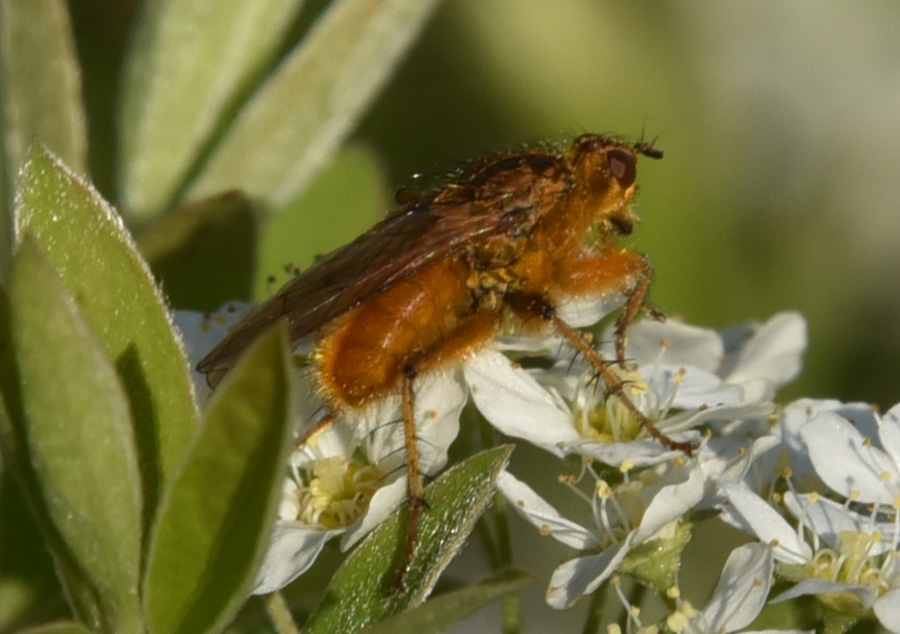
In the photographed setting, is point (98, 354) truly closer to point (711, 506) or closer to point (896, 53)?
point (711, 506)

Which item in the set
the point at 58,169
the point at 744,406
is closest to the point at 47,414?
the point at 58,169

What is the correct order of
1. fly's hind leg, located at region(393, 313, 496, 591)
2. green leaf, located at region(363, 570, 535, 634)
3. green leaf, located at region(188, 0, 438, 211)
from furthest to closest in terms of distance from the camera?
green leaf, located at region(188, 0, 438, 211) → fly's hind leg, located at region(393, 313, 496, 591) → green leaf, located at region(363, 570, 535, 634)

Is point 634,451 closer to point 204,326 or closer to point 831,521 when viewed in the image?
point 831,521

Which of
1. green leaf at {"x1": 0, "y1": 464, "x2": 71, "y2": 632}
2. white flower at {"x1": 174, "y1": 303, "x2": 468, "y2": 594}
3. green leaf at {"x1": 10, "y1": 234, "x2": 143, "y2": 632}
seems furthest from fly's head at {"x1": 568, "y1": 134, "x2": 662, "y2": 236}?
green leaf at {"x1": 10, "y1": 234, "x2": 143, "y2": 632}

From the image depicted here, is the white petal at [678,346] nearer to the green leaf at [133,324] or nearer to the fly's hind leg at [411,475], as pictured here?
the fly's hind leg at [411,475]

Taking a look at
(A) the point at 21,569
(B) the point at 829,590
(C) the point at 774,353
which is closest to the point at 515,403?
(B) the point at 829,590

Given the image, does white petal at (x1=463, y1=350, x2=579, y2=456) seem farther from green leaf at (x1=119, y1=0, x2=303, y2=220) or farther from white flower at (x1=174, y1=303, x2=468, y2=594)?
green leaf at (x1=119, y1=0, x2=303, y2=220)
